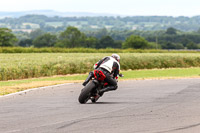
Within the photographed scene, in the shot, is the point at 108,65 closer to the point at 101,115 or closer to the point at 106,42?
the point at 101,115

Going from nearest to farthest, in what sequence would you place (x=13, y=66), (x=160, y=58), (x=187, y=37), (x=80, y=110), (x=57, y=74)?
(x=80, y=110)
(x=13, y=66)
(x=57, y=74)
(x=160, y=58)
(x=187, y=37)

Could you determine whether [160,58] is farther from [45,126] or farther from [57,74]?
[45,126]

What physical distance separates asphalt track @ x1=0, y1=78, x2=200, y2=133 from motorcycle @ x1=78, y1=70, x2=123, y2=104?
1.18ft

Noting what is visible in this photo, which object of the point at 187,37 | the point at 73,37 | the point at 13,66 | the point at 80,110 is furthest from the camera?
the point at 187,37

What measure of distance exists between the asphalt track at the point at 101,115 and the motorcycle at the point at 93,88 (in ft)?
1.18

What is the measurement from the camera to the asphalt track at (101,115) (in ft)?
28.2

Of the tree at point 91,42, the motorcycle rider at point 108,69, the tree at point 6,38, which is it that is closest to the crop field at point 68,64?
the motorcycle rider at point 108,69

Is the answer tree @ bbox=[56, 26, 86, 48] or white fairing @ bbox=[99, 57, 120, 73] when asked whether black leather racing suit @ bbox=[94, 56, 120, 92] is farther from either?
tree @ bbox=[56, 26, 86, 48]

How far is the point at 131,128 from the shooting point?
862 cm

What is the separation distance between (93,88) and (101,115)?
298 centimetres

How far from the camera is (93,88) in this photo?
1332cm

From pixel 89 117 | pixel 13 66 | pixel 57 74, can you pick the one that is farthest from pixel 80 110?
pixel 57 74

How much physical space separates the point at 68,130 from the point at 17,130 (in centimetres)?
100

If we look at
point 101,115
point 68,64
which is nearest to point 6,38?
point 68,64
